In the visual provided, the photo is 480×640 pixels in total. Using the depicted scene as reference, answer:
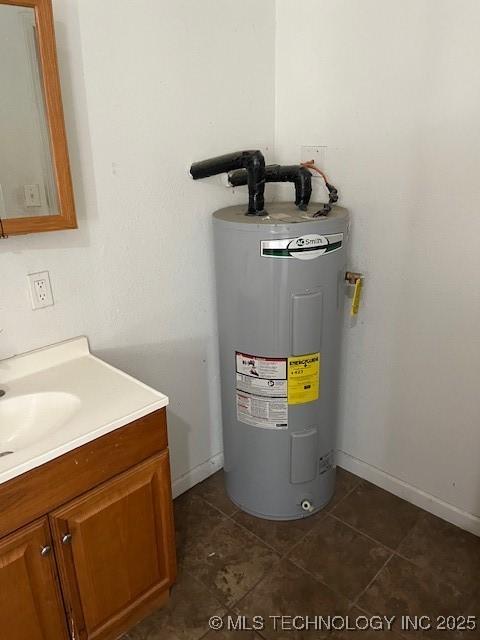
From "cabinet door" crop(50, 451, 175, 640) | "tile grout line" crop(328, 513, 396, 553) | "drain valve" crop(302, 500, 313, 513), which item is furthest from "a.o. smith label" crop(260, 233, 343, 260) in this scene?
"tile grout line" crop(328, 513, 396, 553)

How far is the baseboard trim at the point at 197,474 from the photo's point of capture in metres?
2.04

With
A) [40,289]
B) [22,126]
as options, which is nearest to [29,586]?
[40,289]

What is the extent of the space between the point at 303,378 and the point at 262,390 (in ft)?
0.50

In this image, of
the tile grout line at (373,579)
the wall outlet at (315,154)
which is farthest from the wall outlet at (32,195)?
the tile grout line at (373,579)

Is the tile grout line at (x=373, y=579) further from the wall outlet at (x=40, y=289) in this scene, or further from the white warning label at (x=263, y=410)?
the wall outlet at (x=40, y=289)

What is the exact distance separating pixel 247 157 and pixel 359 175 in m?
0.46

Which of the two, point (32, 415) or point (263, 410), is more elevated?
point (32, 415)

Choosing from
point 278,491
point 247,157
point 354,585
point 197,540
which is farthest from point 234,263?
point 354,585

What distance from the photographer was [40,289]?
4.70ft

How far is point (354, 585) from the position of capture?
1.63 meters

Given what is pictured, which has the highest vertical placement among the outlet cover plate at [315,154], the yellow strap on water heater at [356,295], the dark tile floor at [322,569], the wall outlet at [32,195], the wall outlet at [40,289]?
the outlet cover plate at [315,154]

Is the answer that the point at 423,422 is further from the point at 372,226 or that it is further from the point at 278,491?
the point at 372,226

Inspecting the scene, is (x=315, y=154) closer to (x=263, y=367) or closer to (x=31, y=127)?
(x=263, y=367)

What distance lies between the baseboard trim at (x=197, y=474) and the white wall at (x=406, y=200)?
0.66 meters
